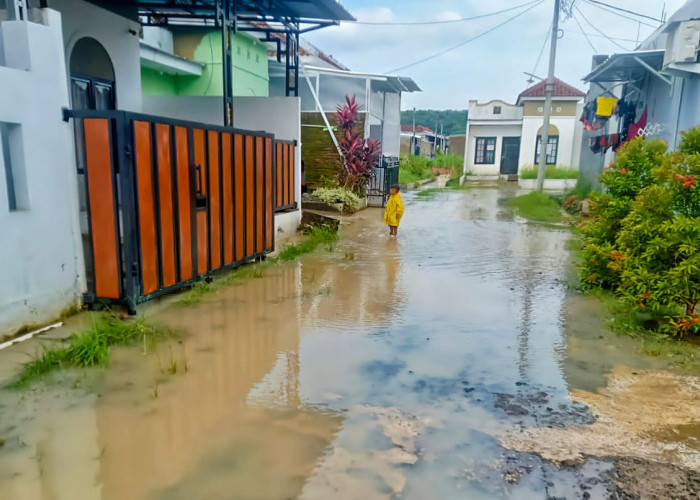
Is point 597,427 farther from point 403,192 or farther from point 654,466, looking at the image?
point 403,192

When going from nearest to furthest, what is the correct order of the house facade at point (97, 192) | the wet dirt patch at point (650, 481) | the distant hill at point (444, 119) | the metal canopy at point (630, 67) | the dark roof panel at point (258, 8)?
the wet dirt patch at point (650, 481) < the house facade at point (97, 192) < the dark roof panel at point (258, 8) < the metal canopy at point (630, 67) < the distant hill at point (444, 119)

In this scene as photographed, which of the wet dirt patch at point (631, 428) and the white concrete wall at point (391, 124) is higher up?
the white concrete wall at point (391, 124)

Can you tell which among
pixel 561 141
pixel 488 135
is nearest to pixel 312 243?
pixel 561 141

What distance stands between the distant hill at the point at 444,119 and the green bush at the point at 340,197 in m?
64.8

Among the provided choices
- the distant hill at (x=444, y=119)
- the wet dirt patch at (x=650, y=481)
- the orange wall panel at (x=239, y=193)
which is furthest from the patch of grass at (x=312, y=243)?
the distant hill at (x=444, y=119)

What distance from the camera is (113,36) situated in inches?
→ 402

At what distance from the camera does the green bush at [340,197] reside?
1547cm

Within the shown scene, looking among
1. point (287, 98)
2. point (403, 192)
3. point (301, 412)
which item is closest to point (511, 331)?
point (301, 412)

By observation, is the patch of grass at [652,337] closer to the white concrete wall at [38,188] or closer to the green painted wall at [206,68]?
the white concrete wall at [38,188]

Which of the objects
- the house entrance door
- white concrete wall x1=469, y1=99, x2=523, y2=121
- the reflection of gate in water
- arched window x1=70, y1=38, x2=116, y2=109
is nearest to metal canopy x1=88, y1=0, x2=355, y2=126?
Answer: arched window x1=70, y1=38, x2=116, y2=109

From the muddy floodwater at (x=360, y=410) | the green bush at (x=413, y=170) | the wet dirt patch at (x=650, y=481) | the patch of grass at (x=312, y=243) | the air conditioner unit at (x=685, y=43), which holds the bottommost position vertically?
the muddy floodwater at (x=360, y=410)

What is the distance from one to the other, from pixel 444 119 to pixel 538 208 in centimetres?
6964

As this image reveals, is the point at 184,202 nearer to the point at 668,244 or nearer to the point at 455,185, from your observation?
the point at 668,244

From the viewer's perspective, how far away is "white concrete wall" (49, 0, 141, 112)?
29.5ft
